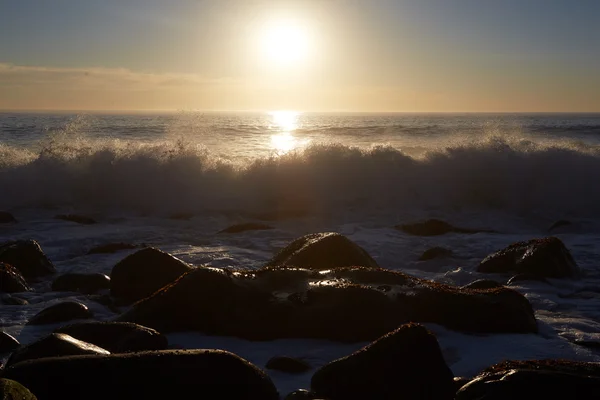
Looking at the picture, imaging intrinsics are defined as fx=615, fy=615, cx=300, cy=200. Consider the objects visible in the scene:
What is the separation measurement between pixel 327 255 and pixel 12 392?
5.35 meters

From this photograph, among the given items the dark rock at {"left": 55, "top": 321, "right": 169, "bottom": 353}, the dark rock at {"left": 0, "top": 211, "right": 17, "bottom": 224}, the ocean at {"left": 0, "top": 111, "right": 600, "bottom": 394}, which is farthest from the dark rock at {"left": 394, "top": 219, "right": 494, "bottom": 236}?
the dark rock at {"left": 0, "top": 211, "right": 17, "bottom": 224}

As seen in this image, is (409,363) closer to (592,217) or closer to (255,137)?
(592,217)

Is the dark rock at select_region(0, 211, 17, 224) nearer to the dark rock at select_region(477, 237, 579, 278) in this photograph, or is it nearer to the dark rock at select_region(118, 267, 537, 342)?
the dark rock at select_region(118, 267, 537, 342)

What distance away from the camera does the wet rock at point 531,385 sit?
356cm

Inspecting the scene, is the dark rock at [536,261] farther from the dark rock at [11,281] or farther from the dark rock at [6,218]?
the dark rock at [6,218]

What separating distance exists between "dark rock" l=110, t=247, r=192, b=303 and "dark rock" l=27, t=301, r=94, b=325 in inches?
33.7

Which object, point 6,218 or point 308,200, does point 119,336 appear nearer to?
point 6,218

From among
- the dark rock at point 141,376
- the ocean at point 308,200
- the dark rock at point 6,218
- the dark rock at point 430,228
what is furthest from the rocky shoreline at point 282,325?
the dark rock at point 6,218

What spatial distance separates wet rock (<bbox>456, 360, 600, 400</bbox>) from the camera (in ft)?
11.7

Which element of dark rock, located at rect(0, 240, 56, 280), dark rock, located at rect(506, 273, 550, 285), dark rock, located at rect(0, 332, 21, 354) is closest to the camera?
dark rock, located at rect(0, 332, 21, 354)

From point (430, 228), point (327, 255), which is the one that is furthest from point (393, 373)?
point (430, 228)

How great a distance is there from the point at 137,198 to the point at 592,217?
39.2 feet

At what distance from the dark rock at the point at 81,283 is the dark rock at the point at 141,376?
4.62m

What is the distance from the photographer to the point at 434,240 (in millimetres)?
12125
